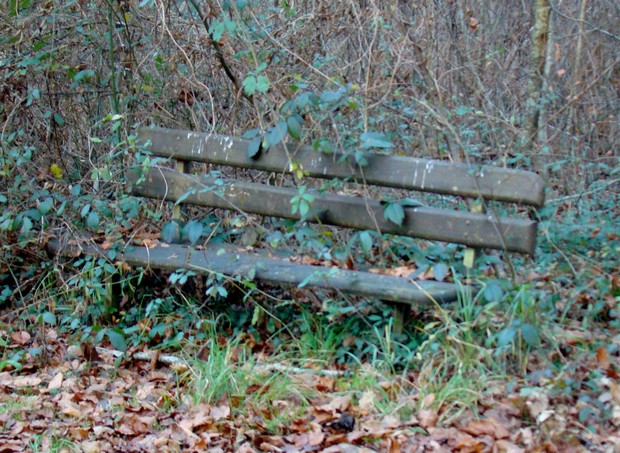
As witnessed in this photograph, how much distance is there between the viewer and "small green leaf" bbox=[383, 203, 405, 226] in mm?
4246

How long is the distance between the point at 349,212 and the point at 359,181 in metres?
0.20

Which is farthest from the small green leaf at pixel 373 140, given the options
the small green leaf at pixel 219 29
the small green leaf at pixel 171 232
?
the small green leaf at pixel 171 232

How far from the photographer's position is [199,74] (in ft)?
18.8


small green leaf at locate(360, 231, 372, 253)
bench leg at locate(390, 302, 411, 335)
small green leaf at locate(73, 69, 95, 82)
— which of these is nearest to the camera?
bench leg at locate(390, 302, 411, 335)

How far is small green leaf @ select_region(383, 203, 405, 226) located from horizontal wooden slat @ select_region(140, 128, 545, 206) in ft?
0.48

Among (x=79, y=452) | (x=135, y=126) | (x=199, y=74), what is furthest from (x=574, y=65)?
(x=79, y=452)

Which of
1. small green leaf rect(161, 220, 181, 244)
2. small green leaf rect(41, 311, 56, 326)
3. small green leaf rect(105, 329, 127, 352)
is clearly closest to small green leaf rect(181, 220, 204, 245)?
small green leaf rect(161, 220, 181, 244)

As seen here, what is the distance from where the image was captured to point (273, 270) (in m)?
4.38

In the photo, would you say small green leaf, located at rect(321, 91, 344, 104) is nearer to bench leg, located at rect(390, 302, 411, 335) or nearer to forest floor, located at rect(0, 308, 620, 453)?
bench leg, located at rect(390, 302, 411, 335)

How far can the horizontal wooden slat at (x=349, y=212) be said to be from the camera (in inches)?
158

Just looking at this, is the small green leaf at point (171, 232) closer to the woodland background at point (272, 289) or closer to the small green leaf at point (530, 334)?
the woodland background at point (272, 289)

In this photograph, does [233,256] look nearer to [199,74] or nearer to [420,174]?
[420,174]

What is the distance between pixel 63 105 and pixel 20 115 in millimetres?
321

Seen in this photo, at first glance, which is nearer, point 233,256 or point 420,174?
point 420,174
